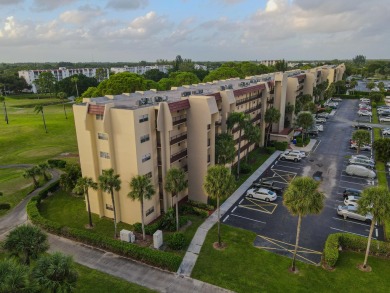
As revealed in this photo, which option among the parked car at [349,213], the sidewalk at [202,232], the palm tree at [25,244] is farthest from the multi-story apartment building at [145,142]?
the parked car at [349,213]

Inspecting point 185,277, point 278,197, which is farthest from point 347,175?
point 185,277

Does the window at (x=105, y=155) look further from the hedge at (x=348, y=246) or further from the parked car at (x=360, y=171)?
the parked car at (x=360, y=171)

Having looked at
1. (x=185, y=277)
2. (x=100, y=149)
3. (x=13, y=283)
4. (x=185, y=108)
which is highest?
(x=185, y=108)

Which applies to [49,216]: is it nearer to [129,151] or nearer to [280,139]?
[129,151]

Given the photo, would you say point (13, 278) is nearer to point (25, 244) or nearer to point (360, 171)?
point (25, 244)

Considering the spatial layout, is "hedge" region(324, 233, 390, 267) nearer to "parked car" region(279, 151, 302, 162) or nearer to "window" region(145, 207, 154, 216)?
"window" region(145, 207, 154, 216)

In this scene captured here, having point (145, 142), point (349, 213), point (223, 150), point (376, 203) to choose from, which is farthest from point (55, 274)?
point (349, 213)
